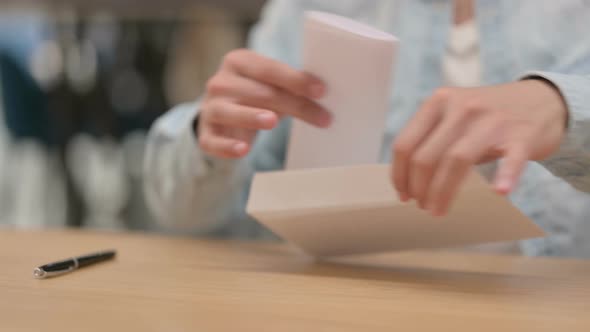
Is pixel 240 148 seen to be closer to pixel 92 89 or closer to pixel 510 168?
pixel 510 168

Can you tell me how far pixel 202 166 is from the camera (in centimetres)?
84

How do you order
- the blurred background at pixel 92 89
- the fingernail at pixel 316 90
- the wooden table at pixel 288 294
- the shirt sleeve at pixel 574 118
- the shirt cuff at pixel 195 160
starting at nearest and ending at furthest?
the wooden table at pixel 288 294, the shirt sleeve at pixel 574 118, the fingernail at pixel 316 90, the shirt cuff at pixel 195 160, the blurred background at pixel 92 89

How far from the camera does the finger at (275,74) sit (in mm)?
576

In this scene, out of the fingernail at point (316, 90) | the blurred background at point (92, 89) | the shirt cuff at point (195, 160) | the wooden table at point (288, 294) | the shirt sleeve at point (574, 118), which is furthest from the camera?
the blurred background at point (92, 89)

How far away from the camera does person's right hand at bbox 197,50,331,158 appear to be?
23.1 inches

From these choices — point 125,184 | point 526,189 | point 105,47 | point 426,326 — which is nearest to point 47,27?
point 105,47

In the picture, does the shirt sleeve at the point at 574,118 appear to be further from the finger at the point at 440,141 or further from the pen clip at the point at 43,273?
the pen clip at the point at 43,273

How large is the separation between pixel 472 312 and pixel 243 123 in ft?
1.01

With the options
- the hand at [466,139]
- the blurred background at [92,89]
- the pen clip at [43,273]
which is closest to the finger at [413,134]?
the hand at [466,139]

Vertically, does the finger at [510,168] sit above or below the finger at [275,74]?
below

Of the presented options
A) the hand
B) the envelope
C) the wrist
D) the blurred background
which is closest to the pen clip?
the envelope

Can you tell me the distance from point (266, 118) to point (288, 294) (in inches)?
8.3

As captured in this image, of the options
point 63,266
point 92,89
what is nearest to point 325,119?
point 63,266

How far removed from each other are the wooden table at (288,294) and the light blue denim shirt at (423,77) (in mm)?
173
